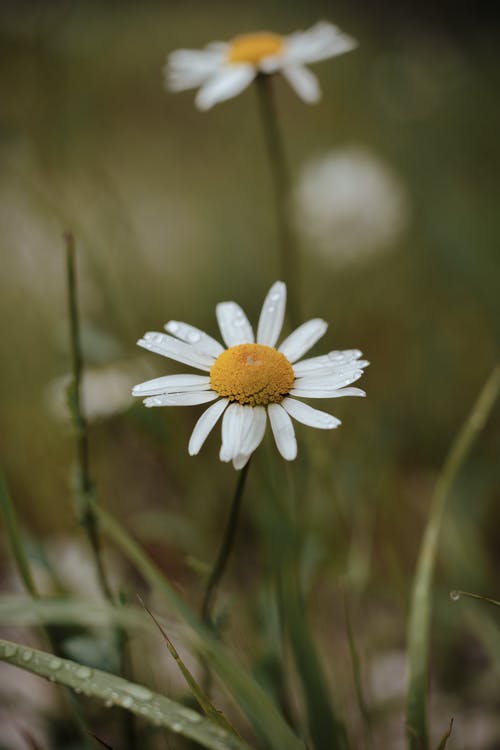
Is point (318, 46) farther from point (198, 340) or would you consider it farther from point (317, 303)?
point (317, 303)

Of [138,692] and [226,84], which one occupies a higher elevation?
[226,84]

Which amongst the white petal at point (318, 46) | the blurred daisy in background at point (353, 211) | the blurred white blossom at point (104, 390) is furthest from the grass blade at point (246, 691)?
the blurred daisy in background at point (353, 211)

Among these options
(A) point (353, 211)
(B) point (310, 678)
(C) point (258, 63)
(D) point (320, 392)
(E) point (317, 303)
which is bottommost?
(B) point (310, 678)

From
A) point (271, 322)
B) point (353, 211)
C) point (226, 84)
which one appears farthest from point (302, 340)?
point (353, 211)

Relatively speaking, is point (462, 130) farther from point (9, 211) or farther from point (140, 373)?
point (140, 373)

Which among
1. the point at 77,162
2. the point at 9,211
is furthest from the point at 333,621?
the point at 77,162

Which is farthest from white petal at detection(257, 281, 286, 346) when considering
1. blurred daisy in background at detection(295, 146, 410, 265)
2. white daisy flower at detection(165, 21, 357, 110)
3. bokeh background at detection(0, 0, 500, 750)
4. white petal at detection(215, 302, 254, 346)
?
blurred daisy in background at detection(295, 146, 410, 265)
